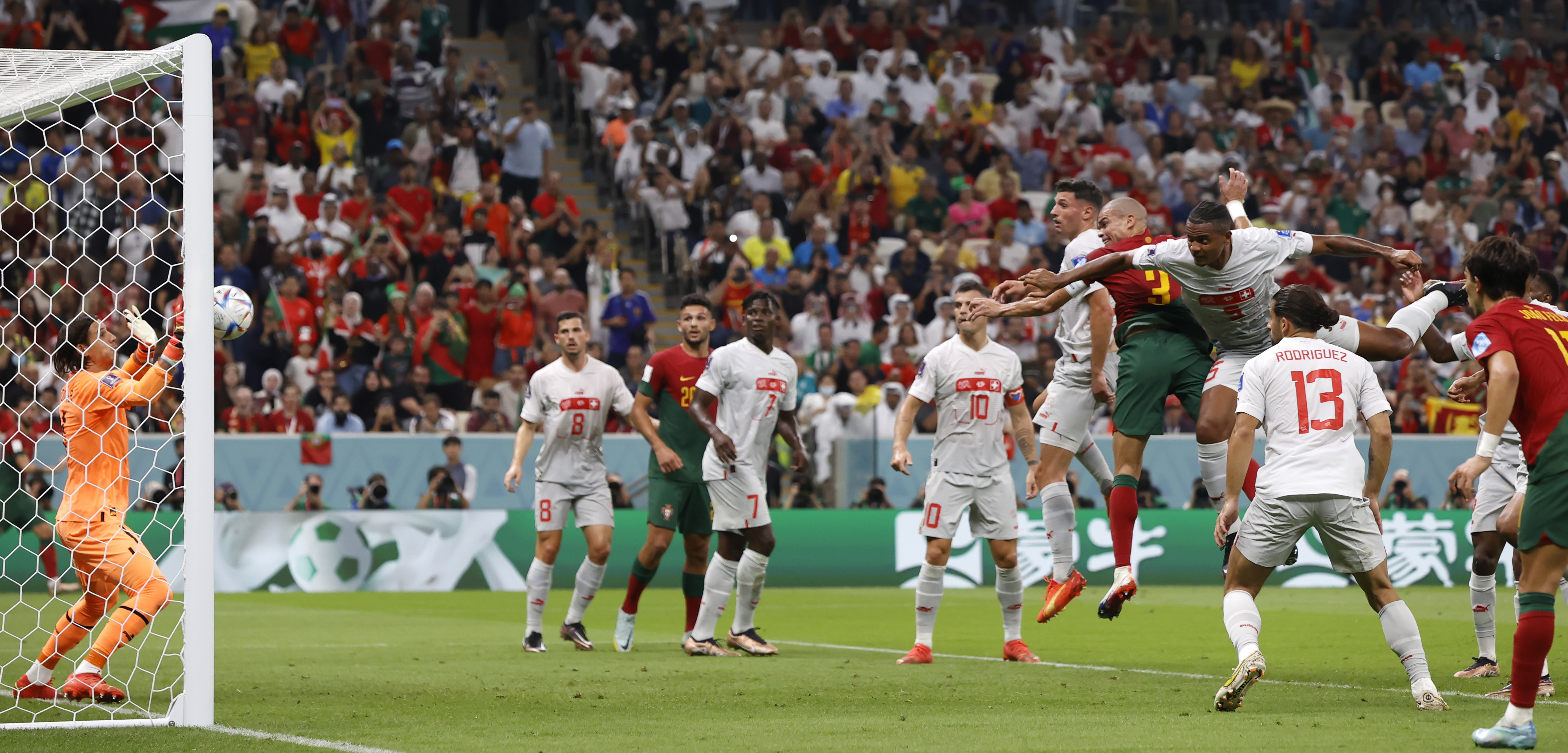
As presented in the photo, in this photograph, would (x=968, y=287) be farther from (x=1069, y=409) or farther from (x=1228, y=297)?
(x=1228, y=297)

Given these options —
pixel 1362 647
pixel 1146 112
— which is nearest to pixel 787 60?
pixel 1146 112

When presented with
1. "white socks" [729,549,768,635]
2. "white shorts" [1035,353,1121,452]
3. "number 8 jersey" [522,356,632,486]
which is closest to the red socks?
"white shorts" [1035,353,1121,452]

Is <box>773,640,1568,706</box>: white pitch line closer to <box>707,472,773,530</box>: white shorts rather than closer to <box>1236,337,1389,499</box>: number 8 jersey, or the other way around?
<box>707,472,773,530</box>: white shorts

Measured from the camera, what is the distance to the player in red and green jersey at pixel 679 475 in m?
12.3

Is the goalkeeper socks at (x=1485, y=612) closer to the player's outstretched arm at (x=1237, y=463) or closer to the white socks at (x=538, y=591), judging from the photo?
the player's outstretched arm at (x=1237, y=463)

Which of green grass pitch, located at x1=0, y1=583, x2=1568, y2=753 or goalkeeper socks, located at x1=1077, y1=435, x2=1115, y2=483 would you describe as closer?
green grass pitch, located at x1=0, y1=583, x2=1568, y2=753

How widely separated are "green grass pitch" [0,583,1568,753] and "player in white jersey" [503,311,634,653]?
603 mm

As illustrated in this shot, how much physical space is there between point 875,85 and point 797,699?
18.7 meters

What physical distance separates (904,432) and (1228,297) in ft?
9.03

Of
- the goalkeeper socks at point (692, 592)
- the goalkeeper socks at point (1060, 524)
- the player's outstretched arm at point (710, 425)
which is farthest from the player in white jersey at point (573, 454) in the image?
the goalkeeper socks at point (1060, 524)

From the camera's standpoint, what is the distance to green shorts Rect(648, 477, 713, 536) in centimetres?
1236

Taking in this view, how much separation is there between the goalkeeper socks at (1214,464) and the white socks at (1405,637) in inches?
81.0

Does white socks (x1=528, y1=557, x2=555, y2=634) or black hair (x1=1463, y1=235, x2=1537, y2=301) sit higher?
black hair (x1=1463, y1=235, x2=1537, y2=301)

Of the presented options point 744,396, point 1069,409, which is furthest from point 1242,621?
point 744,396
